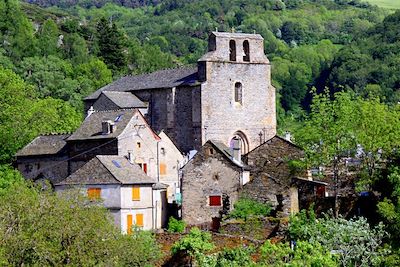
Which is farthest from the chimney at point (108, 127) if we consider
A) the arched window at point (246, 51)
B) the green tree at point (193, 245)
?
the arched window at point (246, 51)

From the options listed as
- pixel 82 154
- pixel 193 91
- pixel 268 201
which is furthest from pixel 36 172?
pixel 268 201

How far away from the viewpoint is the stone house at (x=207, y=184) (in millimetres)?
57281

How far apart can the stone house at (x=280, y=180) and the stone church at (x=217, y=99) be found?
8.49 m

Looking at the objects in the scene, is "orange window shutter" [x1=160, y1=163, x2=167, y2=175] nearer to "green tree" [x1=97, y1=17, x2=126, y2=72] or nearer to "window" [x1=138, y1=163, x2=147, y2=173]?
"window" [x1=138, y1=163, x2=147, y2=173]

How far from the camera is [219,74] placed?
226ft

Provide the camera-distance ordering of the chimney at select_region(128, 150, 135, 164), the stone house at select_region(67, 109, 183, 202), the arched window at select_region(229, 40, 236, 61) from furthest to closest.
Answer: the arched window at select_region(229, 40, 236, 61) < the stone house at select_region(67, 109, 183, 202) < the chimney at select_region(128, 150, 135, 164)

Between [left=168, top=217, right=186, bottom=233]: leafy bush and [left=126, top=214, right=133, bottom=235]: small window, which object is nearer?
[left=126, top=214, right=133, bottom=235]: small window

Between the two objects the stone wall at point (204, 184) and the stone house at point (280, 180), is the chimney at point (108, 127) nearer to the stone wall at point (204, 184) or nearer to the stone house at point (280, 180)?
the stone wall at point (204, 184)

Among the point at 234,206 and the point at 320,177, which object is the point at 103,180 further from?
the point at 320,177

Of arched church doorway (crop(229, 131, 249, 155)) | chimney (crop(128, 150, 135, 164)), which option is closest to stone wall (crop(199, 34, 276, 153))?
arched church doorway (crop(229, 131, 249, 155))

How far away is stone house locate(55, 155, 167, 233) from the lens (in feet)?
183

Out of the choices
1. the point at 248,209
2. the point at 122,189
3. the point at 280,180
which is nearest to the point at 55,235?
the point at 122,189

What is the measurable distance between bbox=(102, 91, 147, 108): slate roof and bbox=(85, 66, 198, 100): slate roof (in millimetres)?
929

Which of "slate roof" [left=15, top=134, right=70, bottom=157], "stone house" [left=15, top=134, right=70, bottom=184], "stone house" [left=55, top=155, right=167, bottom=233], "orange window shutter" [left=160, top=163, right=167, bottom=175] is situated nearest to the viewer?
"stone house" [left=55, top=155, right=167, bottom=233]
